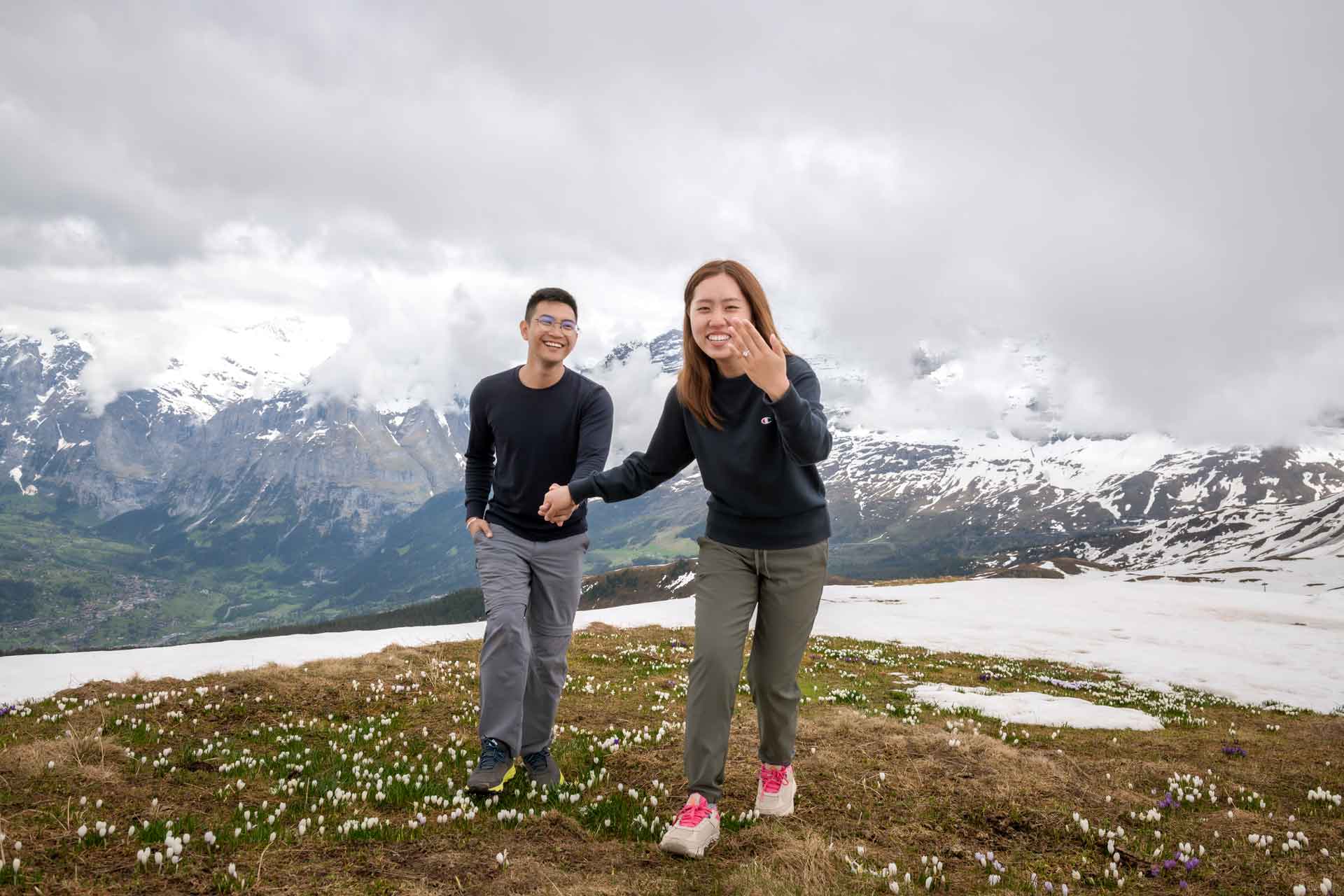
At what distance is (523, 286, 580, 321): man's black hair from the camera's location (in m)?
8.92

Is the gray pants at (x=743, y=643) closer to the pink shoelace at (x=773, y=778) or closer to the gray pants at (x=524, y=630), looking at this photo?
the pink shoelace at (x=773, y=778)

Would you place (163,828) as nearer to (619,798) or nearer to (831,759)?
(619,798)

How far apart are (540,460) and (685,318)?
9.08 feet

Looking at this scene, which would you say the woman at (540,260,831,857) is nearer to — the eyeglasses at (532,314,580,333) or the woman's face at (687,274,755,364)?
the woman's face at (687,274,755,364)

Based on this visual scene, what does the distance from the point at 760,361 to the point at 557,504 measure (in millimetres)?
2980

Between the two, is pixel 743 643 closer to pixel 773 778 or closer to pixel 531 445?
pixel 773 778

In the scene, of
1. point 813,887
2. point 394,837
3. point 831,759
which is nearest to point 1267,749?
point 831,759

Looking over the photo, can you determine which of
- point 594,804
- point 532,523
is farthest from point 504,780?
point 532,523

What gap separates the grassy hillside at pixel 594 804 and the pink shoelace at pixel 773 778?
376mm

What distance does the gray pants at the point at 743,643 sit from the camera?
695 centimetres

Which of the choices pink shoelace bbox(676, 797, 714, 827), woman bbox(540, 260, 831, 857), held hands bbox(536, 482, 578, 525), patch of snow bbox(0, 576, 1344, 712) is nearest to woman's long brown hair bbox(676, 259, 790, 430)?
woman bbox(540, 260, 831, 857)

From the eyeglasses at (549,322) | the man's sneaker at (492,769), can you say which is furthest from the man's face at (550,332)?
the man's sneaker at (492,769)

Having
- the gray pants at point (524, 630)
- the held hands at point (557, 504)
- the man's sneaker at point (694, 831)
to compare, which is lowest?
the man's sneaker at point (694, 831)

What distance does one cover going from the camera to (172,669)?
1566 centimetres
